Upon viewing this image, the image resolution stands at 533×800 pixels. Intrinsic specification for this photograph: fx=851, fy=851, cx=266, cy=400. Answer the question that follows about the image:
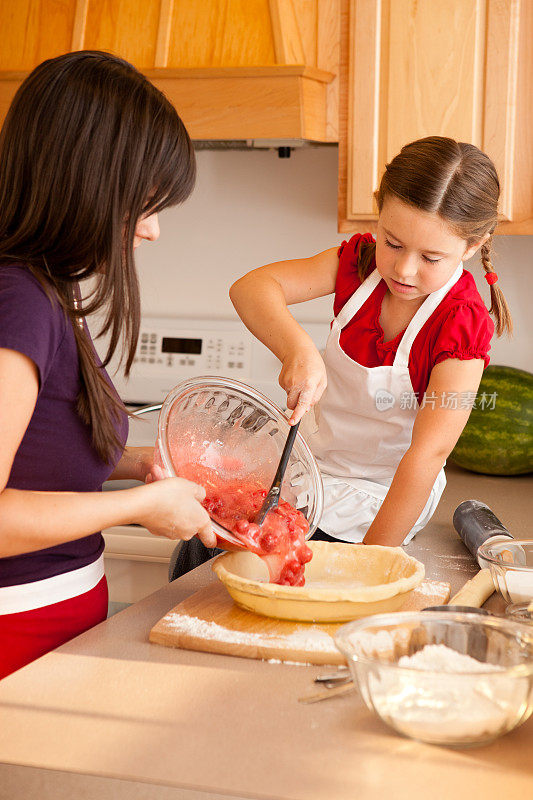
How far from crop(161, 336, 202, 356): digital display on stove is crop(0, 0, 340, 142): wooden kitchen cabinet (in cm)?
63

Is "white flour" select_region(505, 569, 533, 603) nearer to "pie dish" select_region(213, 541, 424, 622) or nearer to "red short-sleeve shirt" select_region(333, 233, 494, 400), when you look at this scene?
"pie dish" select_region(213, 541, 424, 622)

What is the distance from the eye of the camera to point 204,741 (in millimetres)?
702

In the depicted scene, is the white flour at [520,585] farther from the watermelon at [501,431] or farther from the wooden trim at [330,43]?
the wooden trim at [330,43]

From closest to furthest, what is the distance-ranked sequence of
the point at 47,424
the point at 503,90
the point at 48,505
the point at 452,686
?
1. the point at 452,686
2. the point at 48,505
3. the point at 47,424
4. the point at 503,90

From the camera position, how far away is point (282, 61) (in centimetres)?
191

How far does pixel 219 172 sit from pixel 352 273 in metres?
0.99

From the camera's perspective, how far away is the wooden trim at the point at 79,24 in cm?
200

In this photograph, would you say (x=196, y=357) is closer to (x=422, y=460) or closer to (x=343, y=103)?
(x=343, y=103)

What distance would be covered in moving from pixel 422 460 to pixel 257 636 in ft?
1.60

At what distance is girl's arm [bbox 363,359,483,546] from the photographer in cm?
129

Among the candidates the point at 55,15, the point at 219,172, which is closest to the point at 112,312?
the point at 55,15

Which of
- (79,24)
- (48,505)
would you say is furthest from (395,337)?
(79,24)

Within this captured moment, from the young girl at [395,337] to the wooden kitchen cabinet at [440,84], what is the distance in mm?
437

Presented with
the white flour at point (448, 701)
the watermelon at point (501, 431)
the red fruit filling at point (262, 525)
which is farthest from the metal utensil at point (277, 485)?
the watermelon at point (501, 431)
